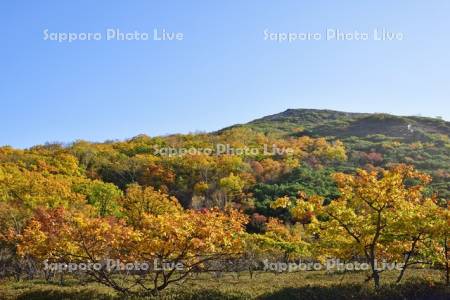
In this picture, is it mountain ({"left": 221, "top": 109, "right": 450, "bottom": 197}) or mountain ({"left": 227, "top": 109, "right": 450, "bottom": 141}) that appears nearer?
mountain ({"left": 221, "top": 109, "right": 450, "bottom": 197})

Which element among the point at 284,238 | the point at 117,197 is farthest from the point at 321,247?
the point at 117,197

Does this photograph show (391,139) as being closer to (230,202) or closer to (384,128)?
(384,128)

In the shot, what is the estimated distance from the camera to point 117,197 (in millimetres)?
56406

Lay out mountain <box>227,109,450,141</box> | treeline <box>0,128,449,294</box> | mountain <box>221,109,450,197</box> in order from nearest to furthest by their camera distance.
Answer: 1. treeline <box>0,128,449,294</box>
2. mountain <box>221,109,450,197</box>
3. mountain <box>227,109,450,141</box>

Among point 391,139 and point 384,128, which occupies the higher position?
point 384,128

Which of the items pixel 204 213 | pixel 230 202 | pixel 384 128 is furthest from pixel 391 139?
pixel 204 213

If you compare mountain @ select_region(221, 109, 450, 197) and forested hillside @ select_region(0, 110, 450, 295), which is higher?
mountain @ select_region(221, 109, 450, 197)

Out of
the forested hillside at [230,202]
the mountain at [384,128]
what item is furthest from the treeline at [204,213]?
the mountain at [384,128]

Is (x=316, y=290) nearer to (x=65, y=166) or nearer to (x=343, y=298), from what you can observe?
(x=343, y=298)

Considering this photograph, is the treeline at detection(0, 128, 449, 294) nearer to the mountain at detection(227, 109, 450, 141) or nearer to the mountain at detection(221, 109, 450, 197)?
the mountain at detection(221, 109, 450, 197)

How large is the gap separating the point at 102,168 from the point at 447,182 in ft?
185

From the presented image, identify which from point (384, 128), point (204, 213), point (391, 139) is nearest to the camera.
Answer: point (204, 213)

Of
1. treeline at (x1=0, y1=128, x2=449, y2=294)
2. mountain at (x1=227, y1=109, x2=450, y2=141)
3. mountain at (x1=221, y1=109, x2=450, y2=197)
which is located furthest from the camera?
mountain at (x1=227, y1=109, x2=450, y2=141)

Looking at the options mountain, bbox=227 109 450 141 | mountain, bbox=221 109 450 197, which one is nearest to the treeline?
mountain, bbox=221 109 450 197
